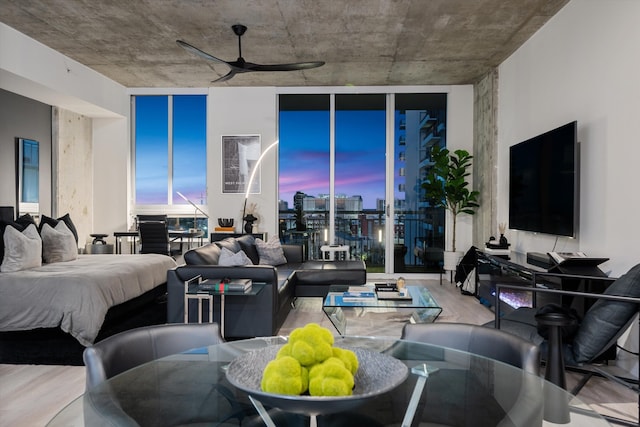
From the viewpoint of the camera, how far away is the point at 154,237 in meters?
6.47

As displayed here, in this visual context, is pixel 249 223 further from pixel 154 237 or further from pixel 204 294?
pixel 204 294

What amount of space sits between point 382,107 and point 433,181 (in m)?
1.58

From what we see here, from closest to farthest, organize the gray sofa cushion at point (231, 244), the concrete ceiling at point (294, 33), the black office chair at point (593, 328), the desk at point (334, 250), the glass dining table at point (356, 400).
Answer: the glass dining table at point (356, 400)
the black office chair at point (593, 328)
the concrete ceiling at point (294, 33)
the gray sofa cushion at point (231, 244)
the desk at point (334, 250)

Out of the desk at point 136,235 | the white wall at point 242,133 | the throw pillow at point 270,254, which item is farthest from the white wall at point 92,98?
the throw pillow at point 270,254

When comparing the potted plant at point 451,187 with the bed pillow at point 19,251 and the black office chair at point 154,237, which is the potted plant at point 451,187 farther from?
the bed pillow at point 19,251

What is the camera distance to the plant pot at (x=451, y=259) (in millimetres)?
6789

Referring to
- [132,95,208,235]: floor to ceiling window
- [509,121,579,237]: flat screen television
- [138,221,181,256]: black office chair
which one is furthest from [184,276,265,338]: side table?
[132,95,208,235]: floor to ceiling window

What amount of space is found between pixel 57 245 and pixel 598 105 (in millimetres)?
5097

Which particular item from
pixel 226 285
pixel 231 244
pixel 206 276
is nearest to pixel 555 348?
pixel 226 285

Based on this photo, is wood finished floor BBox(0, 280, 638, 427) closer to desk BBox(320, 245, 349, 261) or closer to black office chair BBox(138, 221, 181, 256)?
black office chair BBox(138, 221, 181, 256)

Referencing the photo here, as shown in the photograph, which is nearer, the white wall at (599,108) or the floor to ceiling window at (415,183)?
the white wall at (599,108)

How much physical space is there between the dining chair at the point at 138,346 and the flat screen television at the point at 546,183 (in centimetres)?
341

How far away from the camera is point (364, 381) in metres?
1.15

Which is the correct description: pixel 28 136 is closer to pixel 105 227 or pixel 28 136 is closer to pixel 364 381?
pixel 105 227
